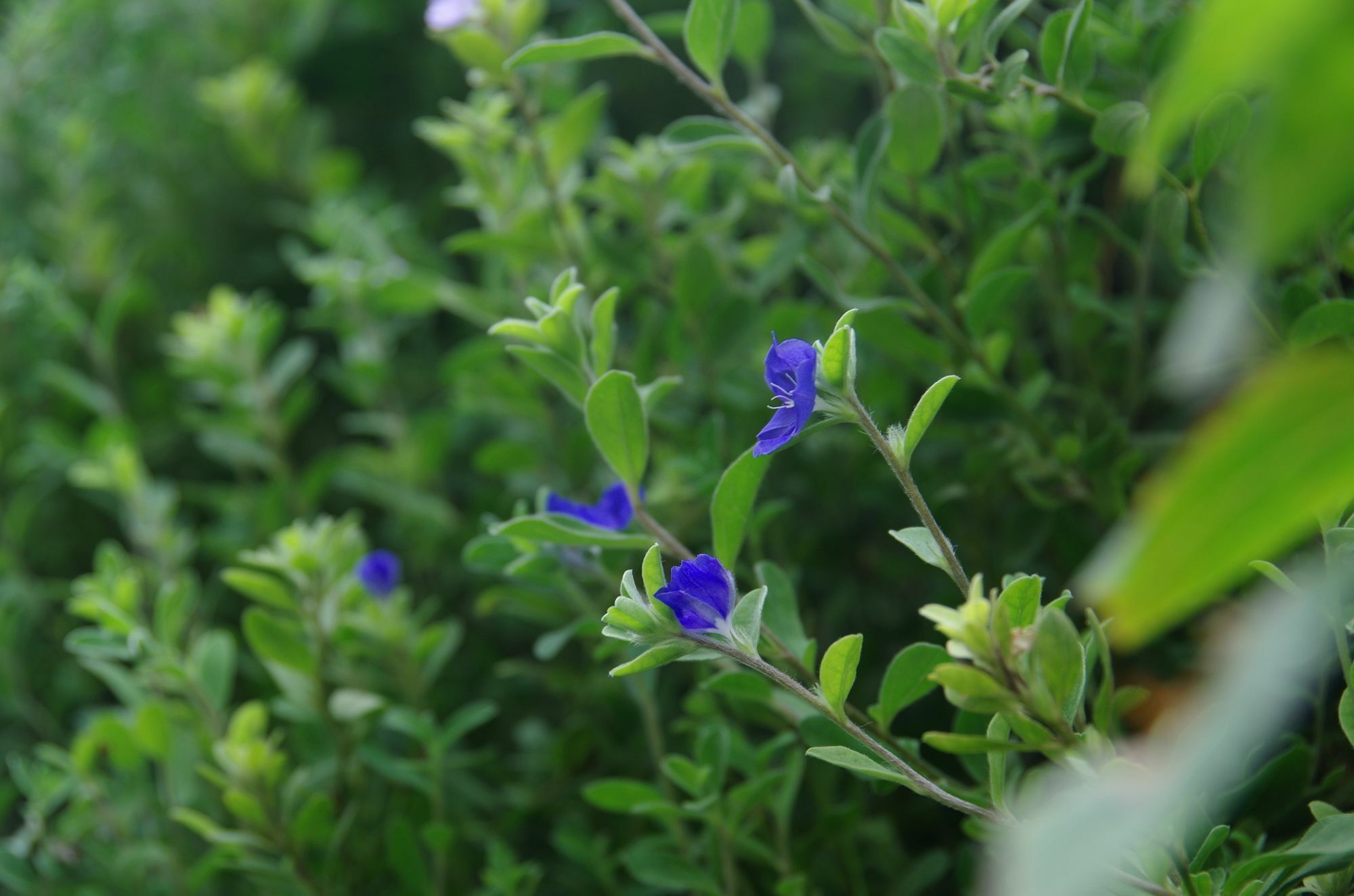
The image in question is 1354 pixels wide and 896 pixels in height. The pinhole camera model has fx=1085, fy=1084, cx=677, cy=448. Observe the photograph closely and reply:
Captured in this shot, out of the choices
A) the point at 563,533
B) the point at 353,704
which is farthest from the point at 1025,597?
the point at 353,704

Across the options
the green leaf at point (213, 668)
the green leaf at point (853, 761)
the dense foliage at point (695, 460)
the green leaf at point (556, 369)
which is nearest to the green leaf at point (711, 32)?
the dense foliage at point (695, 460)

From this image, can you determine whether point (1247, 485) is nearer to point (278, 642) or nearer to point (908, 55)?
point (908, 55)

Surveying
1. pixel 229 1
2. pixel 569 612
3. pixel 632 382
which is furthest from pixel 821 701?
pixel 229 1

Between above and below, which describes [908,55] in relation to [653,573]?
above

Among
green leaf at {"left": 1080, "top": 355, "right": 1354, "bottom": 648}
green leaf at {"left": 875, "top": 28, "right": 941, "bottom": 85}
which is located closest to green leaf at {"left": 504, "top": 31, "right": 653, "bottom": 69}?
green leaf at {"left": 875, "top": 28, "right": 941, "bottom": 85}

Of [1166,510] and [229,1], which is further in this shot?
[229,1]

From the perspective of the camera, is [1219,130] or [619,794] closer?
[1219,130]

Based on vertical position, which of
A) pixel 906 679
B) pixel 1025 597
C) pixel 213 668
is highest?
pixel 1025 597

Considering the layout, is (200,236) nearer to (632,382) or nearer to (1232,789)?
(632,382)
